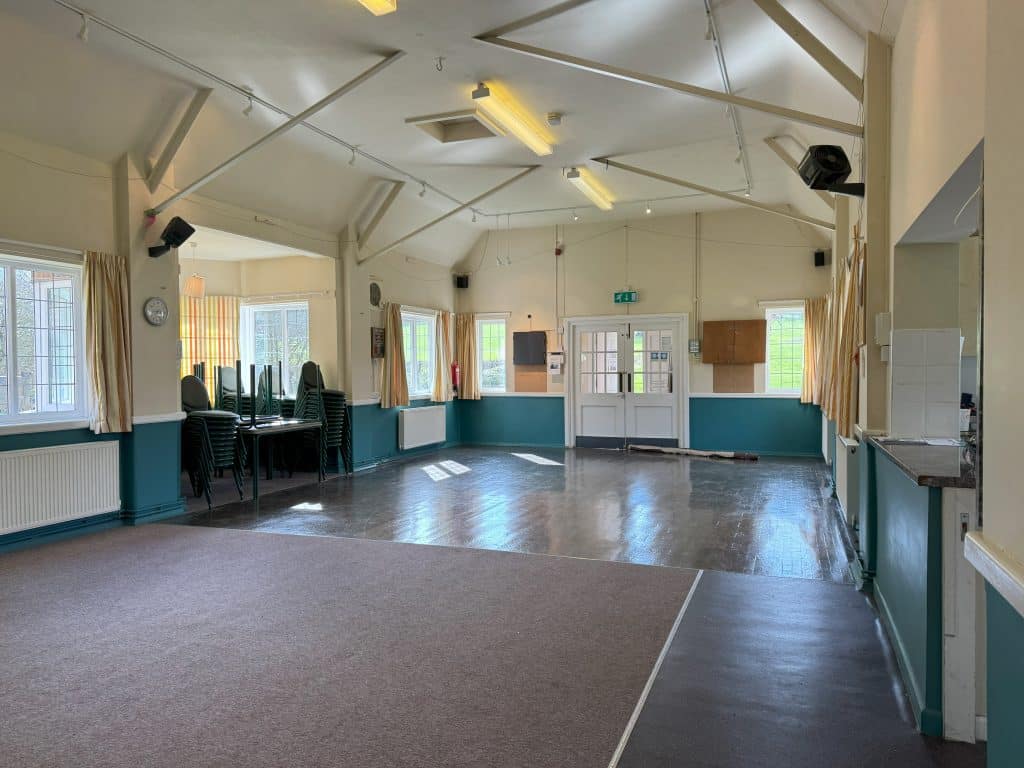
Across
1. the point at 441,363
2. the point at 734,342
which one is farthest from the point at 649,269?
the point at 441,363

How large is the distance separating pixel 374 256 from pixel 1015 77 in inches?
317

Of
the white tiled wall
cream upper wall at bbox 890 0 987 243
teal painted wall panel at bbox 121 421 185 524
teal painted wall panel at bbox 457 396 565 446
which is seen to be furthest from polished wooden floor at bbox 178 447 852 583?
cream upper wall at bbox 890 0 987 243

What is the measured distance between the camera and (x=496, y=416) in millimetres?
11516

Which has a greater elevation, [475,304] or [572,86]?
[572,86]

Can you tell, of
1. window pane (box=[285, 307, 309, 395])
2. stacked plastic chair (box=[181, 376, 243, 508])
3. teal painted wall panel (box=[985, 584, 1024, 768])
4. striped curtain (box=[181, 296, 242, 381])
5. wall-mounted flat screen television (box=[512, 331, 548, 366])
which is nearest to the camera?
teal painted wall panel (box=[985, 584, 1024, 768])

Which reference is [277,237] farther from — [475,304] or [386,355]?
[475,304]

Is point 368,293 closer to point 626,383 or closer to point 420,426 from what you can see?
point 420,426

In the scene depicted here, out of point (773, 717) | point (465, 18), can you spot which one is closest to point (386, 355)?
point (465, 18)

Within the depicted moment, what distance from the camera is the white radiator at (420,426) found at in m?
9.80

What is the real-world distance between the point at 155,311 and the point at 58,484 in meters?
1.65

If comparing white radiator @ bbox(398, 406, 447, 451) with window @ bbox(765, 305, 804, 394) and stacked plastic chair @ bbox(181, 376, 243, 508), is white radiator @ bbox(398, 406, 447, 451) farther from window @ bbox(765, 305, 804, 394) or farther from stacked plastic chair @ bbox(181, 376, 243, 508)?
window @ bbox(765, 305, 804, 394)

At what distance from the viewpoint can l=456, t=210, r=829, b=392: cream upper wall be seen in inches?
388

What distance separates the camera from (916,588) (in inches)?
103

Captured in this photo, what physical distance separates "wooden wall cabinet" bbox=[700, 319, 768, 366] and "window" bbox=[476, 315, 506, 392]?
331cm
